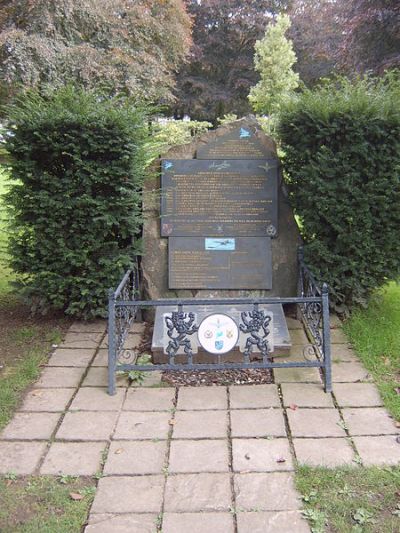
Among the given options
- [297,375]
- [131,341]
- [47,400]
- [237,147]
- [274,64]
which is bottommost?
[47,400]

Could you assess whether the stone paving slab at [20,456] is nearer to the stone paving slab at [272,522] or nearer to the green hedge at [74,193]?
the stone paving slab at [272,522]

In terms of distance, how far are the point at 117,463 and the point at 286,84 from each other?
80.5ft

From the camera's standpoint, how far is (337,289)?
507 centimetres

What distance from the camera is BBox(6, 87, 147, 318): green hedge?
4.66 metres

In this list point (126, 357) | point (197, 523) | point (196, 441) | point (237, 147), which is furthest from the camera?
point (237, 147)

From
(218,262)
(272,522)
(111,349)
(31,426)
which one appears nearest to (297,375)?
(111,349)

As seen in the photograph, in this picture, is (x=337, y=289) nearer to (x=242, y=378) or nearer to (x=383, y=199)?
(x=383, y=199)

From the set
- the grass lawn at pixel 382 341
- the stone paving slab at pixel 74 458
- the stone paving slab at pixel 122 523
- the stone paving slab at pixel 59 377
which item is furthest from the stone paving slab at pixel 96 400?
the grass lawn at pixel 382 341

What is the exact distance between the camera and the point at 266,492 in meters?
2.67

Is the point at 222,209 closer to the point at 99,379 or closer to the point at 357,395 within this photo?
the point at 99,379

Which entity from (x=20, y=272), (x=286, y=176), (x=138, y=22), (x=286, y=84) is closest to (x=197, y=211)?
(x=286, y=176)

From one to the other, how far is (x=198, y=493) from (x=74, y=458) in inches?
30.7

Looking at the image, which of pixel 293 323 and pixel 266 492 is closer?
pixel 266 492

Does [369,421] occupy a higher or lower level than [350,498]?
higher
